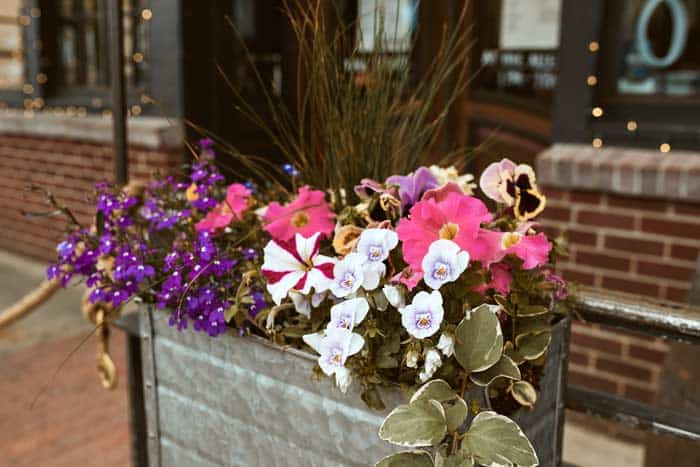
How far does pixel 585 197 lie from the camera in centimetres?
277

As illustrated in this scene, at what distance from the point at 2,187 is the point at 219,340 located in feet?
17.2

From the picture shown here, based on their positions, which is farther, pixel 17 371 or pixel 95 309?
pixel 17 371

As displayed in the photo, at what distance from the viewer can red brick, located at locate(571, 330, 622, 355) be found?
2.83 m

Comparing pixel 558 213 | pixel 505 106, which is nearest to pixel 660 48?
pixel 558 213

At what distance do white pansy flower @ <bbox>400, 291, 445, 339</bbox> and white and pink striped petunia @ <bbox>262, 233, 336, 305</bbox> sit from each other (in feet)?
0.38

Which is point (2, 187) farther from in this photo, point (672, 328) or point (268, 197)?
point (672, 328)

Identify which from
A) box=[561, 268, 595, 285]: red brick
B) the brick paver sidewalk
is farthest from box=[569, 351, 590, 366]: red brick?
the brick paver sidewalk

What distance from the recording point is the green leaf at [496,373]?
79 centimetres

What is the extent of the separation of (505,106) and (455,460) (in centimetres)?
354

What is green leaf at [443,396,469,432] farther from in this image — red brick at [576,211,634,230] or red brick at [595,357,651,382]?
red brick at [595,357,651,382]

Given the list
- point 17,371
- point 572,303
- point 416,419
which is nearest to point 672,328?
point 572,303

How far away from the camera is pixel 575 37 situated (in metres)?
2.81

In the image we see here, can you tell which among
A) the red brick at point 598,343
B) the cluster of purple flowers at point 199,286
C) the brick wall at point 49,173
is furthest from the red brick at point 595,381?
the brick wall at point 49,173

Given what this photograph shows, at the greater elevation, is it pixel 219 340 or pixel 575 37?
pixel 575 37
